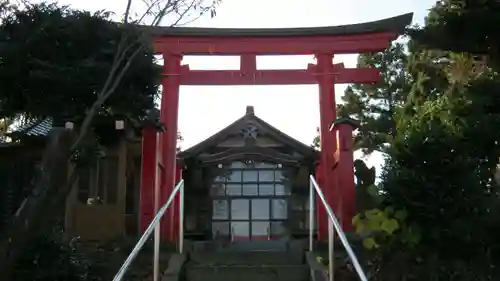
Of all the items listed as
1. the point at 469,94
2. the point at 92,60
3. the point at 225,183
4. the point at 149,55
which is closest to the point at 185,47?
the point at 149,55

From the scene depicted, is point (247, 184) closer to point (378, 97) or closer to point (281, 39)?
point (281, 39)

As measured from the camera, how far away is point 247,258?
8.62 metres

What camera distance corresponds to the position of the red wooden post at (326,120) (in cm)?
1107

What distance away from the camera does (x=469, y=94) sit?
11203mm

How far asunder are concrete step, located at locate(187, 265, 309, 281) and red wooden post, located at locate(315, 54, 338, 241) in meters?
3.04

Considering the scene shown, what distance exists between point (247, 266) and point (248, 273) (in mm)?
220

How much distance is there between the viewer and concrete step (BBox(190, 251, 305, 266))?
8445 mm

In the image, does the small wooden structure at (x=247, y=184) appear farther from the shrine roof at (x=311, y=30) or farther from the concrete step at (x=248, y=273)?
the concrete step at (x=248, y=273)

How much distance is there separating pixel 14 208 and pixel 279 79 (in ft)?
20.2

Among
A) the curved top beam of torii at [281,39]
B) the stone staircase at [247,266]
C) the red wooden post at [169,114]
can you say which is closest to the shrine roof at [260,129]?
the red wooden post at [169,114]

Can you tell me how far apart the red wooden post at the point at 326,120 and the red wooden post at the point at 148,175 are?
2906 millimetres

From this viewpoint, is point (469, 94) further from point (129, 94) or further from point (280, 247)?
point (129, 94)

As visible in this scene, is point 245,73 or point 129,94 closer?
point 129,94

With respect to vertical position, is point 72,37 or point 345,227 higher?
point 72,37
